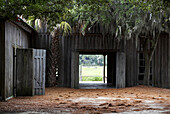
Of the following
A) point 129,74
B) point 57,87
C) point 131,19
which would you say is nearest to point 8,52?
point 57,87

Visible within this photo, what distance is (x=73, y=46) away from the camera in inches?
503

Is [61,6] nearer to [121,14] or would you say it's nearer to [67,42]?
[121,14]

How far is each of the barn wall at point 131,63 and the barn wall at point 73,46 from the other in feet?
3.44

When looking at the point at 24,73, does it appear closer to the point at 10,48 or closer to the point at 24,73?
the point at 24,73

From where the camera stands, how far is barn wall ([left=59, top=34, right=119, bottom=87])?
41.8 ft

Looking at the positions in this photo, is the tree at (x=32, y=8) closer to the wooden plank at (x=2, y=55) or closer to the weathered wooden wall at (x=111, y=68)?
the wooden plank at (x=2, y=55)

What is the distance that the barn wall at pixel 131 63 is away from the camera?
13144 mm

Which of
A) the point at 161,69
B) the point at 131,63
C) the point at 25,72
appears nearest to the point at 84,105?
the point at 25,72

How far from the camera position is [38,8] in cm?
597

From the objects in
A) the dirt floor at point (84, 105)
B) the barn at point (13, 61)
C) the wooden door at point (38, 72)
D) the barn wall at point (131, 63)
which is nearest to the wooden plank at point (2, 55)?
the barn at point (13, 61)

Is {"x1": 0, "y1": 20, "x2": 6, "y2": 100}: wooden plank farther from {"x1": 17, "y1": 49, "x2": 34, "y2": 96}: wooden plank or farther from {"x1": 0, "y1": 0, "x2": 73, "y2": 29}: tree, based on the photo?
{"x1": 0, "y1": 0, "x2": 73, "y2": 29}: tree

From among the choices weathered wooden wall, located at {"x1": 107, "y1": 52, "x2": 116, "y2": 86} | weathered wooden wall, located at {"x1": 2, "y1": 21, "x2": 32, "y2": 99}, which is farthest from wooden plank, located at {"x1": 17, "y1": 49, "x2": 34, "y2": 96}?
weathered wooden wall, located at {"x1": 107, "y1": 52, "x2": 116, "y2": 86}

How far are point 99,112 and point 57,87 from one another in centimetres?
713

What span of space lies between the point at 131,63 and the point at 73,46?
3268mm
